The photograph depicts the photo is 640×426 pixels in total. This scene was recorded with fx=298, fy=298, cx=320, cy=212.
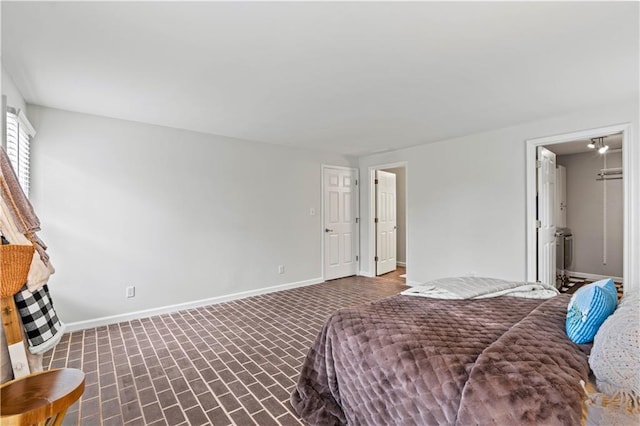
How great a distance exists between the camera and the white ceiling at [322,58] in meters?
1.66

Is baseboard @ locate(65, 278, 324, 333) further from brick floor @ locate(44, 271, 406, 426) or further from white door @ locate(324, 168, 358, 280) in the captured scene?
white door @ locate(324, 168, 358, 280)

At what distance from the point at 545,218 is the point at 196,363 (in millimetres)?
4318

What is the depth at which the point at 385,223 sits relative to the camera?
6.14m

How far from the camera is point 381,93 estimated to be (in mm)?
2762

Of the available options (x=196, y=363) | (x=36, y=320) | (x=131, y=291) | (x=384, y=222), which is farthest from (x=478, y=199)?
(x=131, y=291)

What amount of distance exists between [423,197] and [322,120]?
2264mm

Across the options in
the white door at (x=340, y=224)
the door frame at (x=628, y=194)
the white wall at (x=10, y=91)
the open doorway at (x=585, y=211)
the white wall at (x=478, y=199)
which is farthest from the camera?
the white door at (x=340, y=224)

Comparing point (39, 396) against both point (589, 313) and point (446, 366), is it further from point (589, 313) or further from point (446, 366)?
point (589, 313)

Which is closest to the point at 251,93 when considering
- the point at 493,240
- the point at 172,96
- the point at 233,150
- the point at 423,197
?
the point at 172,96

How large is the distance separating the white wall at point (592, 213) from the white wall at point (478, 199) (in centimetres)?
276

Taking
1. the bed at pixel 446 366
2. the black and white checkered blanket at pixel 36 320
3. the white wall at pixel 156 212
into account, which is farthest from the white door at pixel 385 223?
the black and white checkered blanket at pixel 36 320

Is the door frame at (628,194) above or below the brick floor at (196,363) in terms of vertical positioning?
above

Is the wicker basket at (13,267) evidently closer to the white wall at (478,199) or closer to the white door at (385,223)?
the white wall at (478,199)

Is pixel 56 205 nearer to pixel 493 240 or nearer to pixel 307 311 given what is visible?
pixel 307 311
